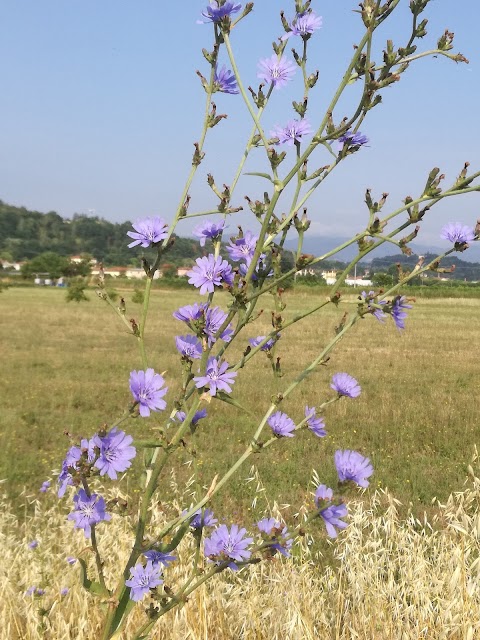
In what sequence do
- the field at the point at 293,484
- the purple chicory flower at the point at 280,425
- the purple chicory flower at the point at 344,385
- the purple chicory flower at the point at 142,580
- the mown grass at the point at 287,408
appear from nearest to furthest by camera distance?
1. the purple chicory flower at the point at 142,580
2. the purple chicory flower at the point at 280,425
3. the purple chicory flower at the point at 344,385
4. the field at the point at 293,484
5. the mown grass at the point at 287,408

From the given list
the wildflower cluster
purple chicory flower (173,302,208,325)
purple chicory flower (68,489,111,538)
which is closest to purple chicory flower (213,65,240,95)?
the wildflower cluster

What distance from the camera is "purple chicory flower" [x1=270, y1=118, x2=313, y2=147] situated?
5.81ft

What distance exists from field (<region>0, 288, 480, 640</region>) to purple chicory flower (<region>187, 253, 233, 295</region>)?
0.40 metres

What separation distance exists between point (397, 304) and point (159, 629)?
177 centimetres

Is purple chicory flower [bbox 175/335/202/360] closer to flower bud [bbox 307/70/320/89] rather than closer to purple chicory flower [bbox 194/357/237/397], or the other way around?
purple chicory flower [bbox 194/357/237/397]

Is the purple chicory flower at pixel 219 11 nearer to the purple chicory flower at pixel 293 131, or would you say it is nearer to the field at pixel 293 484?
the purple chicory flower at pixel 293 131

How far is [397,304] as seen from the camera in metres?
1.78

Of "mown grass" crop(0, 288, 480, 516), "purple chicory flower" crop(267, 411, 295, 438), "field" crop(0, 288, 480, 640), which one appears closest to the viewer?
"purple chicory flower" crop(267, 411, 295, 438)

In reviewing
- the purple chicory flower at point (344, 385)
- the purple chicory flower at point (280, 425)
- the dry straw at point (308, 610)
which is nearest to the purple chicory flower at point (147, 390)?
the purple chicory flower at point (280, 425)

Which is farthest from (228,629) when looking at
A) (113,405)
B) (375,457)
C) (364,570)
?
(113,405)

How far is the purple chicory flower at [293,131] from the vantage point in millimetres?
1770

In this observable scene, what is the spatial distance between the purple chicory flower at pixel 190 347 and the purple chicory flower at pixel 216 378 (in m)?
0.09

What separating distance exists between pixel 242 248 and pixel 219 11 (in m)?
0.66

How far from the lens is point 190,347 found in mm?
1774
